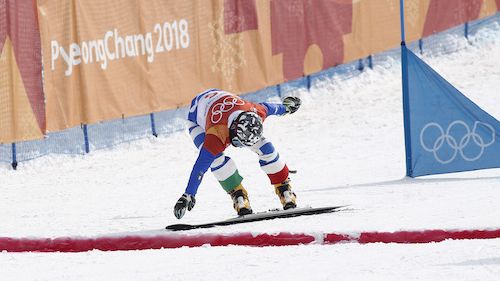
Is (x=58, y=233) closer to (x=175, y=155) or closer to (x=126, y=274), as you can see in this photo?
(x=126, y=274)

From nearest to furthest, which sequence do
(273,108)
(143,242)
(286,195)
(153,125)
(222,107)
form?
(143,242) < (222,107) < (286,195) < (273,108) < (153,125)

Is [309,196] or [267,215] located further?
[309,196]

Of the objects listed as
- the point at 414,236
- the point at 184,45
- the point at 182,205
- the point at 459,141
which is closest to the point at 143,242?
the point at 182,205

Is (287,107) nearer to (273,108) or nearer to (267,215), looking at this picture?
(273,108)

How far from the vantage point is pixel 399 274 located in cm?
665

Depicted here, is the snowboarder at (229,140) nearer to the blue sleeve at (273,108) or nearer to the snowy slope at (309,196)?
the blue sleeve at (273,108)

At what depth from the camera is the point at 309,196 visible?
36.6 ft

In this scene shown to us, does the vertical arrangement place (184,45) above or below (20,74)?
above

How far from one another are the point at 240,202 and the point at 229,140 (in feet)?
2.07

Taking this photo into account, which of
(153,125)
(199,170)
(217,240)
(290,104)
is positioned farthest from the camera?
(153,125)

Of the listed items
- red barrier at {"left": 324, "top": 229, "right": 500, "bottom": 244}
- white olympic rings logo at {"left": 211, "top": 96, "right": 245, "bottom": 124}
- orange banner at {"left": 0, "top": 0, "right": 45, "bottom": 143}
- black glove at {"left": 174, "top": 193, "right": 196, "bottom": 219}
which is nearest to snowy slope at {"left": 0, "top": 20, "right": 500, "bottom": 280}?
red barrier at {"left": 324, "top": 229, "right": 500, "bottom": 244}

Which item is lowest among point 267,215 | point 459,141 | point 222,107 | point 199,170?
point 267,215

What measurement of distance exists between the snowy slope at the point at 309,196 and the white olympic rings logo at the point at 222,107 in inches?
36.2

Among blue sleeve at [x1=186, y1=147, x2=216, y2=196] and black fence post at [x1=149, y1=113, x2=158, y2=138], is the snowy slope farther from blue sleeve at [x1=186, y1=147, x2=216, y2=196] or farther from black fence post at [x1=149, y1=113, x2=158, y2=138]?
blue sleeve at [x1=186, y1=147, x2=216, y2=196]
